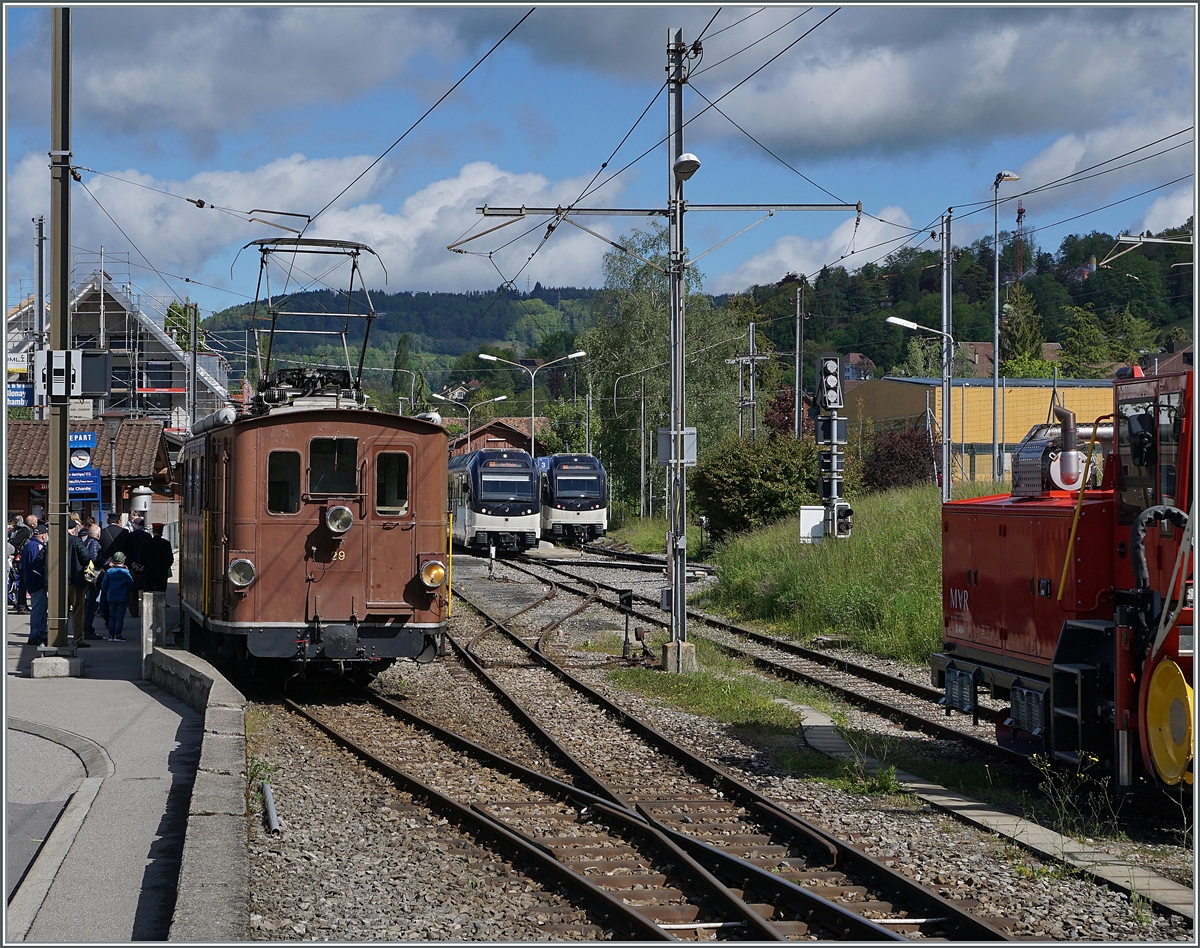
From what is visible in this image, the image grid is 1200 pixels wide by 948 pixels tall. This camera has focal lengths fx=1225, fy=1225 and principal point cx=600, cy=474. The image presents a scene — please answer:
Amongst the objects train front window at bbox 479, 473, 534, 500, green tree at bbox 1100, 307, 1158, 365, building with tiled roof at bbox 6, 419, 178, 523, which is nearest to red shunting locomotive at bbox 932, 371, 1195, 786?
building with tiled roof at bbox 6, 419, 178, 523

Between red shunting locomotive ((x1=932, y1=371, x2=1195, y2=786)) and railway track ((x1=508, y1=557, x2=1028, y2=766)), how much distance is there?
1005 millimetres

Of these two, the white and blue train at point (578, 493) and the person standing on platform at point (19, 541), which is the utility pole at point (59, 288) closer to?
the person standing on platform at point (19, 541)

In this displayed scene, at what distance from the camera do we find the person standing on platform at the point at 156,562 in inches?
746

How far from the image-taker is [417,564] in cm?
1417

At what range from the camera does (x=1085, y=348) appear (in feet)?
302

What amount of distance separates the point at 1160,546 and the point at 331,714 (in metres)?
8.92

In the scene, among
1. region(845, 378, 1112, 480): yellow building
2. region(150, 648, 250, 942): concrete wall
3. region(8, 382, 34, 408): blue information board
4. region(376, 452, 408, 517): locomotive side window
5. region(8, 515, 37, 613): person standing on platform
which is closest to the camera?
region(150, 648, 250, 942): concrete wall

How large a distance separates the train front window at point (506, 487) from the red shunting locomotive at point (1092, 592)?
3132 cm

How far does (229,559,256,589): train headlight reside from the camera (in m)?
13.5

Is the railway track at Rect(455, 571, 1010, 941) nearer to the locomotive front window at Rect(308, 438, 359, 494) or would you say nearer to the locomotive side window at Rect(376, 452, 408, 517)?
the locomotive side window at Rect(376, 452, 408, 517)

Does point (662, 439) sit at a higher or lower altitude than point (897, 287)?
lower

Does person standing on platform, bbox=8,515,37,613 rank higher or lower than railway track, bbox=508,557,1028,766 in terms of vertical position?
higher

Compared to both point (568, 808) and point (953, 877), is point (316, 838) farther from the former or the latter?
point (953, 877)

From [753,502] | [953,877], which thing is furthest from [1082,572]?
[753,502]
